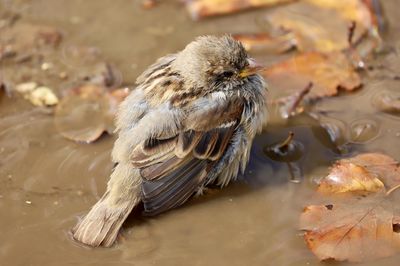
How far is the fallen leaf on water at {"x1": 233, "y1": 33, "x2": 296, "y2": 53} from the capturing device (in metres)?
5.73

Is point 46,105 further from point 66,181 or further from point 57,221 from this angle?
point 57,221

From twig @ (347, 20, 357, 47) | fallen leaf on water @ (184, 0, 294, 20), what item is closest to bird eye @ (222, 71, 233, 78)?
twig @ (347, 20, 357, 47)

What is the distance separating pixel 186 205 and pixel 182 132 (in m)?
0.47

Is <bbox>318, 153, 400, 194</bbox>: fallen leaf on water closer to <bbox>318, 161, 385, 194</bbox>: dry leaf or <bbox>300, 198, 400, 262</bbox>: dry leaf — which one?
<bbox>318, 161, 385, 194</bbox>: dry leaf

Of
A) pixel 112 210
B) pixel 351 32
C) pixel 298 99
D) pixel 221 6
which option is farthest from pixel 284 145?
pixel 221 6

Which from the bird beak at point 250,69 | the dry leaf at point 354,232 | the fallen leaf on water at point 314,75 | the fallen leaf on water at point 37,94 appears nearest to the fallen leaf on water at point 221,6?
the fallen leaf on water at point 314,75

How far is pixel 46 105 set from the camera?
17.6 feet

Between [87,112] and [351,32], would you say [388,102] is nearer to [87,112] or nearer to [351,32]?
[351,32]

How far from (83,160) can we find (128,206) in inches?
25.3

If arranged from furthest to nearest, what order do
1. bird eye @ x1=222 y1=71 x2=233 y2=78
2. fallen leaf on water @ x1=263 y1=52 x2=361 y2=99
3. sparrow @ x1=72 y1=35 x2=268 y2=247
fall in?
fallen leaf on water @ x1=263 y1=52 x2=361 y2=99
bird eye @ x1=222 y1=71 x2=233 y2=78
sparrow @ x1=72 y1=35 x2=268 y2=247

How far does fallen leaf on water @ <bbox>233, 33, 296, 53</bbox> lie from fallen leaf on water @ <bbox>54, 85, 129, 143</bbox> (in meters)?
1.02

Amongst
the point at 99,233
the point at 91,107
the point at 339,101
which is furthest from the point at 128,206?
the point at 339,101

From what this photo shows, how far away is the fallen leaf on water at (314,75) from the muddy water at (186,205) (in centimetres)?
9

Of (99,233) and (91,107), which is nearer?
(99,233)
